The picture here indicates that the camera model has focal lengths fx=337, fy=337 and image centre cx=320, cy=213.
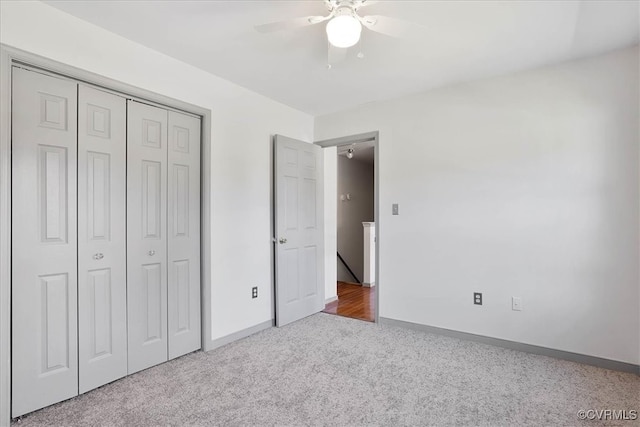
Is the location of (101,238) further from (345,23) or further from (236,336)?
(345,23)

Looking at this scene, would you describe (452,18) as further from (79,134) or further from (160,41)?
(79,134)

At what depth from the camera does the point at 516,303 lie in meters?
2.88

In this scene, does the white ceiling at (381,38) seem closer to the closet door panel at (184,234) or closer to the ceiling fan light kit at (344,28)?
the ceiling fan light kit at (344,28)

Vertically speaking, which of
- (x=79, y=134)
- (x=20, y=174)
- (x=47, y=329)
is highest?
(x=79, y=134)

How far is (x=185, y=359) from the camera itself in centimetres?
271

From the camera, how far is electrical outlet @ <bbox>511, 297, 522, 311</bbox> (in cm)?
287

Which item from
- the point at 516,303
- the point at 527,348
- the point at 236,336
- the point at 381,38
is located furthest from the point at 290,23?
the point at 527,348

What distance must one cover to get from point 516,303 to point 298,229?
7.21 feet

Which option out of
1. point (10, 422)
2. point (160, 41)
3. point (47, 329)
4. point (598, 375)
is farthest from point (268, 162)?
point (598, 375)

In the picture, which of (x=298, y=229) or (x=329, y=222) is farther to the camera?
(x=329, y=222)

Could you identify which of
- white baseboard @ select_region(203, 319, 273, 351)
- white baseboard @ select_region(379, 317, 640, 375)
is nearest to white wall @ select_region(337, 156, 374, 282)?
white baseboard @ select_region(379, 317, 640, 375)

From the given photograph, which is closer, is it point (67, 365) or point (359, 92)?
point (67, 365)

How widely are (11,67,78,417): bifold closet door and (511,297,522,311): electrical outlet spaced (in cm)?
330

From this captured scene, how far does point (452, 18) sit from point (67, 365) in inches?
128
